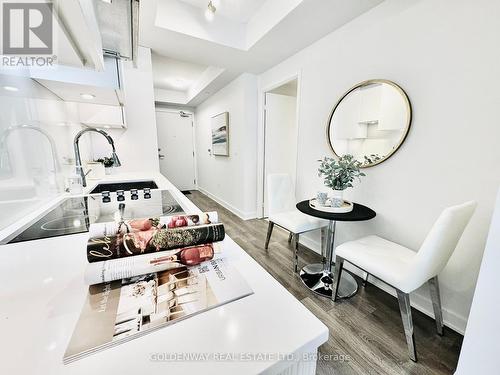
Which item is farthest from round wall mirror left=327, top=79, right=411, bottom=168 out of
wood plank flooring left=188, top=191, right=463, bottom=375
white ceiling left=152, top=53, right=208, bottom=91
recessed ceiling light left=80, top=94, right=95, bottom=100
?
white ceiling left=152, top=53, right=208, bottom=91

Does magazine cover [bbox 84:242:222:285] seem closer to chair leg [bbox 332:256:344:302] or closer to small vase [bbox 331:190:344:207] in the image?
chair leg [bbox 332:256:344:302]

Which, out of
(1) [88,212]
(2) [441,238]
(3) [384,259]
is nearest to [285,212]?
(3) [384,259]

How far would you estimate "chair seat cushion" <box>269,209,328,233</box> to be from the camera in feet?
6.49

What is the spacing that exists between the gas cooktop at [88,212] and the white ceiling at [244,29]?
164cm

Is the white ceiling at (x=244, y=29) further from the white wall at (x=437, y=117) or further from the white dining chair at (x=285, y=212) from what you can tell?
the white dining chair at (x=285, y=212)

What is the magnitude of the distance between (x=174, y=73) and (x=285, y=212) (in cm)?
325

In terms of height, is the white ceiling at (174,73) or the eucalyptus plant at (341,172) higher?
the white ceiling at (174,73)

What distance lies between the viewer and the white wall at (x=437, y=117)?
3.92 feet

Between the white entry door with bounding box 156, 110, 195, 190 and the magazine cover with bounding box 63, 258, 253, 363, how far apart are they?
511cm

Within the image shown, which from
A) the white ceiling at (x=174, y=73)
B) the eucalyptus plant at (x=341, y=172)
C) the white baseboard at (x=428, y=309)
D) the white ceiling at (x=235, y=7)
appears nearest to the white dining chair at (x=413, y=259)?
the white baseboard at (x=428, y=309)

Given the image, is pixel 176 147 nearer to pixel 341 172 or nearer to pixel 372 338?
pixel 341 172

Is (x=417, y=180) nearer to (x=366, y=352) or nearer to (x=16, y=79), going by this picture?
(x=366, y=352)

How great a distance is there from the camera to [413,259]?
1165 mm

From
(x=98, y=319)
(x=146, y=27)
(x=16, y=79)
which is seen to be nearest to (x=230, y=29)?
(x=146, y=27)
